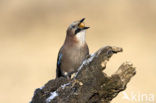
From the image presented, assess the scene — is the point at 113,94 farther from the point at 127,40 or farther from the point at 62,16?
the point at 62,16

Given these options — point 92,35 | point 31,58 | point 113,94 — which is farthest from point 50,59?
point 113,94

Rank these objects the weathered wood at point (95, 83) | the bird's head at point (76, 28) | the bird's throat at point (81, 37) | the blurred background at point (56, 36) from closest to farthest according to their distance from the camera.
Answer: the weathered wood at point (95, 83), the bird's head at point (76, 28), the bird's throat at point (81, 37), the blurred background at point (56, 36)

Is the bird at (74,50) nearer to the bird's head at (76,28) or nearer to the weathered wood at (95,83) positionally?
the bird's head at (76,28)

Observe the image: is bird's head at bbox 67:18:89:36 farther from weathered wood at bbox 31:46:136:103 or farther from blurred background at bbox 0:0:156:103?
blurred background at bbox 0:0:156:103

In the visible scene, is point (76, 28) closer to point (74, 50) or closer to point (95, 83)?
point (74, 50)

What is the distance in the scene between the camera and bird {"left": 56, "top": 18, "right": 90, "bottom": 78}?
9.09 metres

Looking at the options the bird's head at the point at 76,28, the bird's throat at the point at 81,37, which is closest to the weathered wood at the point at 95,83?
the bird's head at the point at 76,28

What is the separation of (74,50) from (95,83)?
2.69 metres

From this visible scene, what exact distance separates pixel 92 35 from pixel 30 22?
2.69m

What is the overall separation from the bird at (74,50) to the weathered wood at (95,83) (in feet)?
7.09

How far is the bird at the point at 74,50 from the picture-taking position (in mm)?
9086

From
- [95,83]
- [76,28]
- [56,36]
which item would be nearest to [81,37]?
[76,28]

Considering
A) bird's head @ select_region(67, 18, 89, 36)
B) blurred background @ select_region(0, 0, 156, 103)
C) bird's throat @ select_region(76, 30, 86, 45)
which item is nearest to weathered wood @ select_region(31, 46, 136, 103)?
bird's head @ select_region(67, 18, 89, 36)

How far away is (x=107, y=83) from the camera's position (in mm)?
6570
